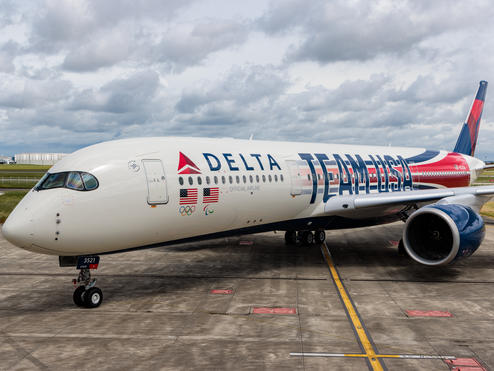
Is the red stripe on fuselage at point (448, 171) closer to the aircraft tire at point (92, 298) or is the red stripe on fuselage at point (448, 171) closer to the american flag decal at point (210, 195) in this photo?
the american flag decal at point (210, 195)

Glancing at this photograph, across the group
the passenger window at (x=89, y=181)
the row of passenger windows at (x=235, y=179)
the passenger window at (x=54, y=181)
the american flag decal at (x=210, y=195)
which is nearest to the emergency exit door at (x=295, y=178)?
the row of passenger windows at (x=235, y=179)

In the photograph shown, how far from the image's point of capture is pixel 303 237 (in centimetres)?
2030

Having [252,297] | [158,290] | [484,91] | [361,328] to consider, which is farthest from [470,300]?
[484,91]

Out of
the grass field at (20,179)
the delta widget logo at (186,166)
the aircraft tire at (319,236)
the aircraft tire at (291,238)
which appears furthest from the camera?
the grass field at (20,179)

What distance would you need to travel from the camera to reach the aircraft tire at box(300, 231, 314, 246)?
2022 cm

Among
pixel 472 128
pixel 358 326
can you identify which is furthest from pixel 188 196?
pixel 472 128

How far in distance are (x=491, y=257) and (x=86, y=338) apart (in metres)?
15.3

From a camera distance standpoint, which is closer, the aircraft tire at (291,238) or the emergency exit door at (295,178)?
the emergency exit door at (295,178)

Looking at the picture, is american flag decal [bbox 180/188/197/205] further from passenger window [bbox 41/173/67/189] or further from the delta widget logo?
passenger window [bbox 41/173/67/189]

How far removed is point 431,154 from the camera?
23.4 m

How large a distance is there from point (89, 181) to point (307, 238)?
1194 cm

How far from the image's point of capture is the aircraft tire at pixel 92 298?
11.2 m

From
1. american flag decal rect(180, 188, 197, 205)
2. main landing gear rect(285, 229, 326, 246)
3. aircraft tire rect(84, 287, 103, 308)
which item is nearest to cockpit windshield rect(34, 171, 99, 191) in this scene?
american flag decal rect(180, 188, 197, 205)

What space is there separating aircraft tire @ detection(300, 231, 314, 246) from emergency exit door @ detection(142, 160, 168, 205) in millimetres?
10000
